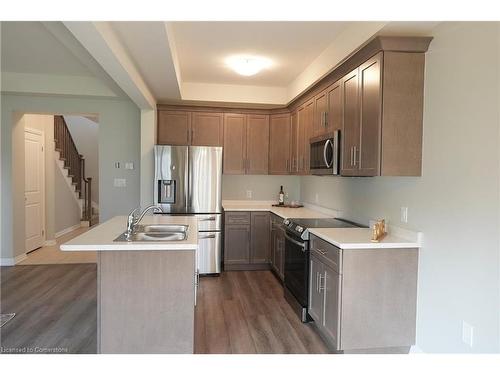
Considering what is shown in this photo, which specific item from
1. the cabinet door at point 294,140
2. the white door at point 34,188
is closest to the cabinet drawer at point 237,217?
the cabinet door at point 294,140

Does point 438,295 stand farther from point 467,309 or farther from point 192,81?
point 192,81

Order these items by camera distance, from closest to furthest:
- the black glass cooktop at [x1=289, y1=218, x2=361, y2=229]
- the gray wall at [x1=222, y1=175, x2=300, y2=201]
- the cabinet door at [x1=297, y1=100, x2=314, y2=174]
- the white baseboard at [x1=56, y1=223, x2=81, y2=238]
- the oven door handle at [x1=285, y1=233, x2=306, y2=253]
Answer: the oven door handle at [x1=285, y1=233, x2=306, y2=253], the black glass cooktop at [x1=289, y1=218, x2=361, y2=229], the cabinet door at [x1=297, y1=100, x2=314, y2=174], the gray wall at [x1=222, y1=175, x2=300, y2=201], the white baseboard at [x1=56, y1=223, x2=81, y2=238]

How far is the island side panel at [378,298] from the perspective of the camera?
245cm

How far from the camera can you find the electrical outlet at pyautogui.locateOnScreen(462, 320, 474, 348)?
1996 millimetres

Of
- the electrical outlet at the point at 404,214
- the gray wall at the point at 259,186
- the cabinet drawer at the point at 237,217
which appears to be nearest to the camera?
the electrical outlet at the point at 404,214

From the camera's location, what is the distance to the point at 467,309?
2039mm

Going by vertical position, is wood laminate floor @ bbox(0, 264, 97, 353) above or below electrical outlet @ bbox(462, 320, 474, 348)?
below

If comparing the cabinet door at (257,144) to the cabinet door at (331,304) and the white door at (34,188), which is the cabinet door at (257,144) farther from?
the white door at (34,188)

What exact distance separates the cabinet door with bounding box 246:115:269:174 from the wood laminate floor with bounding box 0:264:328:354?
155 centimetres

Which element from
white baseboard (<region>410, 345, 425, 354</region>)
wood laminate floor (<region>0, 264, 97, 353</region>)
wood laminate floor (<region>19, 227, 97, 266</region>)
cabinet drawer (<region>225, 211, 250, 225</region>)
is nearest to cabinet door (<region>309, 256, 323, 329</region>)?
white baseboard (<region>410, 345, 425, 354</region>)

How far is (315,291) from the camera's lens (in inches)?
114

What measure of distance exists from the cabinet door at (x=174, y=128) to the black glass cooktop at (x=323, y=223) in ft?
7.24

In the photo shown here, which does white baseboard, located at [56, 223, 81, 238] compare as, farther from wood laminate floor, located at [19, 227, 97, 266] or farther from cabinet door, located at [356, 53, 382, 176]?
cabinet door, located at [356, 53, 382, 176]

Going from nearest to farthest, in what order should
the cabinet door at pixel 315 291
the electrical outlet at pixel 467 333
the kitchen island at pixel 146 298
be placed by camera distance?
the electrical outlet at pixel 467 333 → the kitchen island at pixel 146 298 → the cabinet door at pixel 315 291
